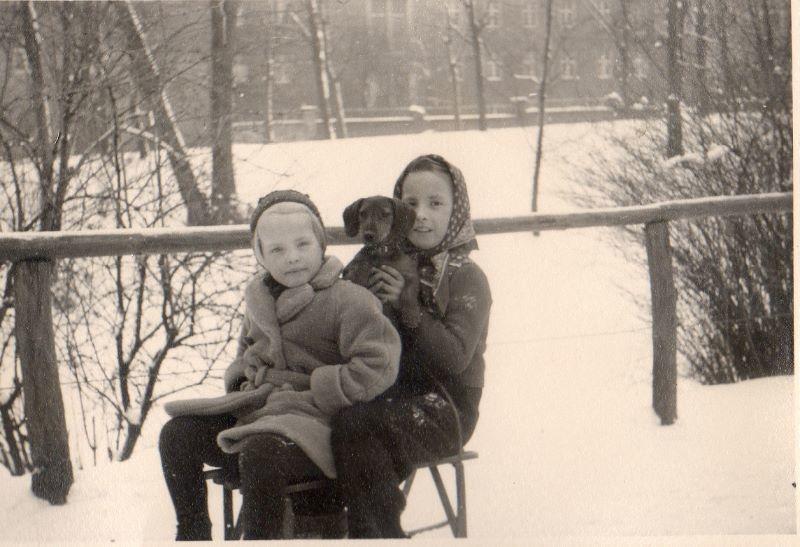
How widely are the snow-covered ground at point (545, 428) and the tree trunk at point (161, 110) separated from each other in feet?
0.68

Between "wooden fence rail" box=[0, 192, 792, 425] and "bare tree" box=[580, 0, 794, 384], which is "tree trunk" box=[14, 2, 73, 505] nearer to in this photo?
"wooden fence rail" box=[0, 192, 792, 425]

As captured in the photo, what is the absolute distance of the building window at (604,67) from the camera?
2.89 metres

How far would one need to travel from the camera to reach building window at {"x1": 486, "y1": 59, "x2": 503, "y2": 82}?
8.77ft

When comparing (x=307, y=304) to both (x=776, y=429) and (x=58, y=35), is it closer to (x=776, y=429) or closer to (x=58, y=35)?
(x=776, y=429)

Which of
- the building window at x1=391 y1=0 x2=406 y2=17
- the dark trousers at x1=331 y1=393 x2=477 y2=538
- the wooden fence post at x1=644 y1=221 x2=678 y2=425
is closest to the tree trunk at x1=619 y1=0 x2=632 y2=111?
the wooden fence post at x1=644 y1=221 x2=678 y2=425

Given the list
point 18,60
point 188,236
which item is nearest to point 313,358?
point 188,236

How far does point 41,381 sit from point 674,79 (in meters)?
2.45

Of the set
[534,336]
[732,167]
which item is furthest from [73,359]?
[732,167]

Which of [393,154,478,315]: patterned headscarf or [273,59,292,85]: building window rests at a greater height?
[273,59,292,85]: building window

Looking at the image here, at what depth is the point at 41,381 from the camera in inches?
99.1

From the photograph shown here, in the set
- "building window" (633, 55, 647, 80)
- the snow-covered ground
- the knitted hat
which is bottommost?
the snow-covered ground

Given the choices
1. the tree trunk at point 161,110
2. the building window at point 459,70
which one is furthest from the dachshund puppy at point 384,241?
the tree trunk at point 161,110

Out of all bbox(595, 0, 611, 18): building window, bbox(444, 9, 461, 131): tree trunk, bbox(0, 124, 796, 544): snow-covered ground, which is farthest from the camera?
bbox(595, 0, 611, 18): building window

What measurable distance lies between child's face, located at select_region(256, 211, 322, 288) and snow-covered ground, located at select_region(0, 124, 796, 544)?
20.4 inches
